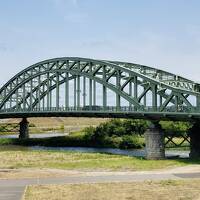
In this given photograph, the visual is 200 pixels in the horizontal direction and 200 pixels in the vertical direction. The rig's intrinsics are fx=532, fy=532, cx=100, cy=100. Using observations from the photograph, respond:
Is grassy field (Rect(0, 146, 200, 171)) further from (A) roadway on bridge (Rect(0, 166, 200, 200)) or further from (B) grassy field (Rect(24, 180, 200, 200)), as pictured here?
(B) grassy field (Rect(24, 180, 200, 200))

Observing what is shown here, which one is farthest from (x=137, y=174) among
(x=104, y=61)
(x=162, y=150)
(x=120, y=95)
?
(x=104, y=61)

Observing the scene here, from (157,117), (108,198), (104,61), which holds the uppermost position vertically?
(104,61)

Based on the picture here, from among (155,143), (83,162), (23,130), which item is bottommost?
(83,162)

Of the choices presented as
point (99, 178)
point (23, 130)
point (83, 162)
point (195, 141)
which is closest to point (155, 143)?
point (195, 141)

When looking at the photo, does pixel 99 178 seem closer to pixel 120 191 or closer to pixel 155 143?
pixel 120 191

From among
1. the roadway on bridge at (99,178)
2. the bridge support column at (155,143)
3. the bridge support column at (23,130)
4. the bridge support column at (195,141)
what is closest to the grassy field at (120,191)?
the roadway on bridge at (99,178)

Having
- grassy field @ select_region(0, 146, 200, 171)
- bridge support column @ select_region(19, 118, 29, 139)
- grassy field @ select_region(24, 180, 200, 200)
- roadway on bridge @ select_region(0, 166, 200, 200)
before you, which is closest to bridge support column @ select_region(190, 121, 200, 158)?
grassy field @ select_region(0, 146, 200, 171)

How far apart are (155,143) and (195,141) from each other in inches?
215

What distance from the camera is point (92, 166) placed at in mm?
61250

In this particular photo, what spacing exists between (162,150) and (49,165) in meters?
16.6

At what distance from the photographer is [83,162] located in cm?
6569

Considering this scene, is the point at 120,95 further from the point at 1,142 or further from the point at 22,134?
the point at 22,134

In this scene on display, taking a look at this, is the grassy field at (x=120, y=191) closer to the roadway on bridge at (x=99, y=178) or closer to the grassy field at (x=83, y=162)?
the roadway on bridge at (x=99, y=178)

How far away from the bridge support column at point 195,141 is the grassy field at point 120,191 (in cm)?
2563
